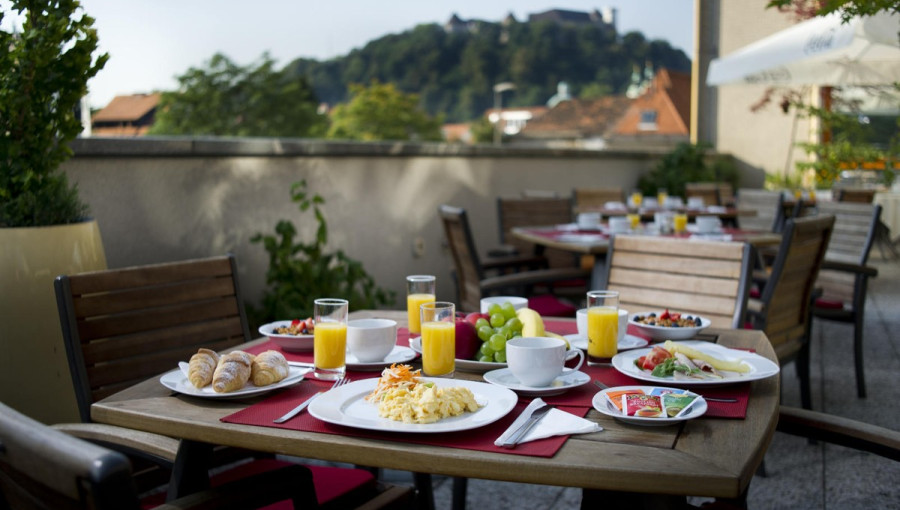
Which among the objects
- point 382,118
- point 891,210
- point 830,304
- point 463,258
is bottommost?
point 891,210

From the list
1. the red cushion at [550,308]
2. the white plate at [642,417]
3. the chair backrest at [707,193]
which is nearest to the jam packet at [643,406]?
the white plate at [642,417]

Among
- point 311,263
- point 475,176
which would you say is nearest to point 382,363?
point 311,263

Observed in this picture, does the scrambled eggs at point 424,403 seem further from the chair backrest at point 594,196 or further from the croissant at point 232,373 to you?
the chair backrest at point 594,196

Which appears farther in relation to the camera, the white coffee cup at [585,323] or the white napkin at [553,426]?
the white coffee cup at [585,323]

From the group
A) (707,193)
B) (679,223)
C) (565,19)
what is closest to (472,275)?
(679,223)

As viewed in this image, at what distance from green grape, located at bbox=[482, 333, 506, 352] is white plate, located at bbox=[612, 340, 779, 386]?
0.70 ft

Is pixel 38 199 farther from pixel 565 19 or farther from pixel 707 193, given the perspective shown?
pixel 565 19

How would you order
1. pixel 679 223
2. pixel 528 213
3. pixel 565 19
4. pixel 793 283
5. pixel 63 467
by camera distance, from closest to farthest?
pixel 63 467 → pixel 793 283 → pixel 679 223 → pixel 528 213 → pixel 565 19

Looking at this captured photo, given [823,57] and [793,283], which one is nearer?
[793,283]

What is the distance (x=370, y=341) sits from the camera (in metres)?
1.62

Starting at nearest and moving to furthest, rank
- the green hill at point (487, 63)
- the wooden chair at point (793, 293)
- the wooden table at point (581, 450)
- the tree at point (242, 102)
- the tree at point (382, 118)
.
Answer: the wooden table at point (581, 450) → the wooden chair at point (793, 293) → the green hill at point (487, 63) → the tree at point (242, 102) → the tree at point (382, 118)

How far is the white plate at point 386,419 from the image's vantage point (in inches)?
48.2

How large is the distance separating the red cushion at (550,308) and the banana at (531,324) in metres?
1.85

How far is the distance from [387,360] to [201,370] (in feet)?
1.20
